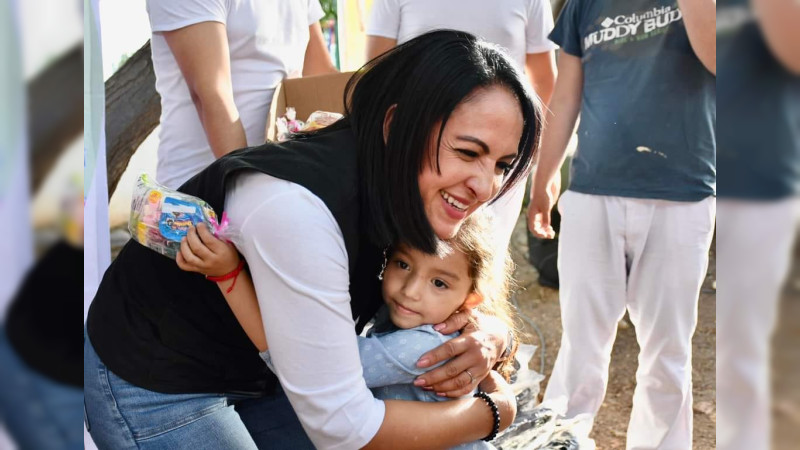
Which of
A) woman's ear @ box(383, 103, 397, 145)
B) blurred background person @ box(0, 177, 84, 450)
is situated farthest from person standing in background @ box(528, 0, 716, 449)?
blurred background person @ box(0, 177, 84, 450)

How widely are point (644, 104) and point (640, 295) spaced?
546 millimetres

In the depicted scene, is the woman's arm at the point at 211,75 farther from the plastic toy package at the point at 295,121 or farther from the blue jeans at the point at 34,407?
the blue jeans at the point at 34,407

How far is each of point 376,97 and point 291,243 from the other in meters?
0.28

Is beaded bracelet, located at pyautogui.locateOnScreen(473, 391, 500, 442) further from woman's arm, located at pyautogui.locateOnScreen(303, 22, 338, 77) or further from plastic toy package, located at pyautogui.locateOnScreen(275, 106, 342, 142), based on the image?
A: woman's arm, located at pyautogui.locateOnScreen(303, 22, 338, 77)

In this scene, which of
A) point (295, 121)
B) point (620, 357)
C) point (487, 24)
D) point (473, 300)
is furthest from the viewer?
point (620, 357)

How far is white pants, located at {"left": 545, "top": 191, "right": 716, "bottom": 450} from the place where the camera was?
2311mm

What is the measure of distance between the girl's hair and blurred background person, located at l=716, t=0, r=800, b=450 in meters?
0.96

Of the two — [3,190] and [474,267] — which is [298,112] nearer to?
[474,267]

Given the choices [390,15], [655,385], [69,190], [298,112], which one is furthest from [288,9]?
[69,190]

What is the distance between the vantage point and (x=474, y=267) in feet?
5.12

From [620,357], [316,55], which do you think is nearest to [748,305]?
[316,55]

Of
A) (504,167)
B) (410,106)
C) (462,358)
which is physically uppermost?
(410,106)

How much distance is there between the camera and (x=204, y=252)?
118 cm

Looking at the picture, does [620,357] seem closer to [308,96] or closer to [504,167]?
[308,96]
